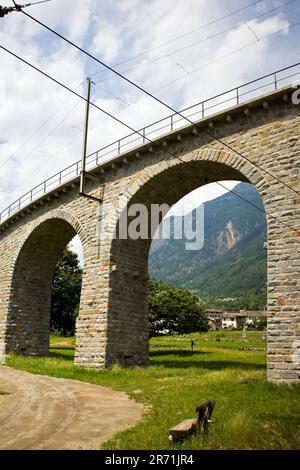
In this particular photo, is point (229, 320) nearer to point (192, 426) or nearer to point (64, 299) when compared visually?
point (64, 299)

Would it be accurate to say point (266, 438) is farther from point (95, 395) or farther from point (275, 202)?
point (275, 202)

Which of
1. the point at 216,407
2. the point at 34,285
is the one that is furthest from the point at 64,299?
the point at 216,407

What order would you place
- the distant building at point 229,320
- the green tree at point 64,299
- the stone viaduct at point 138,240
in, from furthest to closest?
the distant building at point 229,320 → the green tree at point 64,299 → the stone viaduct at point 138,240

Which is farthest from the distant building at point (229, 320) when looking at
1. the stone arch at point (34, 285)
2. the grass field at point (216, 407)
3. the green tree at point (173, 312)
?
the grass field at point (216, 407)

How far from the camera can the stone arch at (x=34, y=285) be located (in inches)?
1139

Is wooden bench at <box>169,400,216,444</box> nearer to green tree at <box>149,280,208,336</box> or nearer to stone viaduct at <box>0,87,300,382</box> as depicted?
stone viaduct at <box>0,87,300,382</box>

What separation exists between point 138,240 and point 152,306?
33452mm

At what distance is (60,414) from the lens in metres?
10.5

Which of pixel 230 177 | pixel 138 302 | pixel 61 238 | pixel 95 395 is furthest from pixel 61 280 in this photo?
pixel 95 395

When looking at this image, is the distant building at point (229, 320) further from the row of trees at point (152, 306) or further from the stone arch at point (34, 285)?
the stone arch at point (34, 285)

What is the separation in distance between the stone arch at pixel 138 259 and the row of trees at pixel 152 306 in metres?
22.3

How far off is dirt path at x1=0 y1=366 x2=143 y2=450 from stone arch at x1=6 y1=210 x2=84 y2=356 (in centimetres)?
1324

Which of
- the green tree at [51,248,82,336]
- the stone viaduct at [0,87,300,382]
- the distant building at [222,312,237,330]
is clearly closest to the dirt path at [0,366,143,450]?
the stone viaduct at [0,87,300,382]
